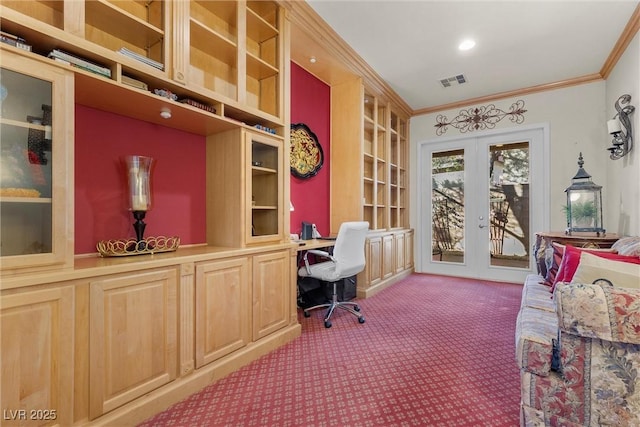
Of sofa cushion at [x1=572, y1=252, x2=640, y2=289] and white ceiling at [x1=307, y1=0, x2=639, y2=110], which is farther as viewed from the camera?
white ceiling at [x1=307, y1=0, x2=639, y2=110]

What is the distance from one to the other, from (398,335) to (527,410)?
1301 millimetres

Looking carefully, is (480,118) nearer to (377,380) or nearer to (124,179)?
(377,380)

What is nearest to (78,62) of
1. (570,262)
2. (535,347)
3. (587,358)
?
(535,347)

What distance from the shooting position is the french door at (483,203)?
454 centimetres

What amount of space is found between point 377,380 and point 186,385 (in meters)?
1.20

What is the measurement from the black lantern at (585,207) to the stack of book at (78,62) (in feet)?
13.8

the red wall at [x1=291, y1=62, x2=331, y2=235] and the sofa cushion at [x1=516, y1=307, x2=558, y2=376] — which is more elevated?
the red wall at [x1=291, y1=62, x2=331, y2=235]

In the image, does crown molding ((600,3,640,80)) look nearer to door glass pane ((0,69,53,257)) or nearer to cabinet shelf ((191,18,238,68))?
cabinet shelf ((191,18,238,68))

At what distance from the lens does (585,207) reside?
315 centimetres

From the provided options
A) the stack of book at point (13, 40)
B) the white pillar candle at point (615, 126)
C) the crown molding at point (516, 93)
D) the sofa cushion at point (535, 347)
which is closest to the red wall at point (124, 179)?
the stack of book at point (13, 40)

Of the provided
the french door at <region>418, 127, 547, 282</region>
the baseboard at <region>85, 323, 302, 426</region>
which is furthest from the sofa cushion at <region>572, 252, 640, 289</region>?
the french door at <region>418, 127, 547, 282</region>

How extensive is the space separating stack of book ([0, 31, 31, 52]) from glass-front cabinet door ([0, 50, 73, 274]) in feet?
0.22

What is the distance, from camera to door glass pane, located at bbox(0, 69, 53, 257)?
4.02 ft

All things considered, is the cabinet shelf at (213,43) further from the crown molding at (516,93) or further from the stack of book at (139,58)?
the crown molding at (516,93)
